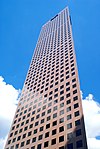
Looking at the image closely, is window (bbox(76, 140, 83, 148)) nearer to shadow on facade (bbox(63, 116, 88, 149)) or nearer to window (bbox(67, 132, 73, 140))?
shadow on facade (bbox(63, 116, 88, 149))

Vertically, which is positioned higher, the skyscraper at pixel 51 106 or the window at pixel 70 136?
the skyscraper at pixel 51 106

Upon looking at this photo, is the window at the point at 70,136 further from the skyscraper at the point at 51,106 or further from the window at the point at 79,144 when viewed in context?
the window at the point at 79,144

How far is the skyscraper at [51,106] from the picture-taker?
40.4 m

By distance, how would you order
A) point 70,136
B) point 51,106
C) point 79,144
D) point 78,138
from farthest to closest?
1. point 51,106
2. point 70,136
3. point 78,138
4. point 79,144

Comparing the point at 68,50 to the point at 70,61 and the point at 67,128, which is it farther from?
the point at 67,128

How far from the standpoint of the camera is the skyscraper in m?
40.4

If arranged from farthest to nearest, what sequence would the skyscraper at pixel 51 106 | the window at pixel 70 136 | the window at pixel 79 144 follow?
the skyscraper at pixel 51 106 < the window at pixel 70 136 < the window at pixel 79 144

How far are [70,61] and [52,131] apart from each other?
2747 centimetres

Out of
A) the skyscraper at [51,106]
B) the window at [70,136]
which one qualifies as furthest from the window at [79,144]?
the window at [70,136]

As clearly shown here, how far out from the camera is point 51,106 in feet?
167

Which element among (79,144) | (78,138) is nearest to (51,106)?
(78,138)

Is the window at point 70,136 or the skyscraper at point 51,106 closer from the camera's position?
the window at point 70,136

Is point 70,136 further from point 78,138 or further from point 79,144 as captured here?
point 79,144

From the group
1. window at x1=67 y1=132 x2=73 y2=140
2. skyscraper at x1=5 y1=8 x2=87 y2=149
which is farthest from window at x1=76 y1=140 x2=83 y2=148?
window at x1=67 y1=132 x2=73 y2=140
